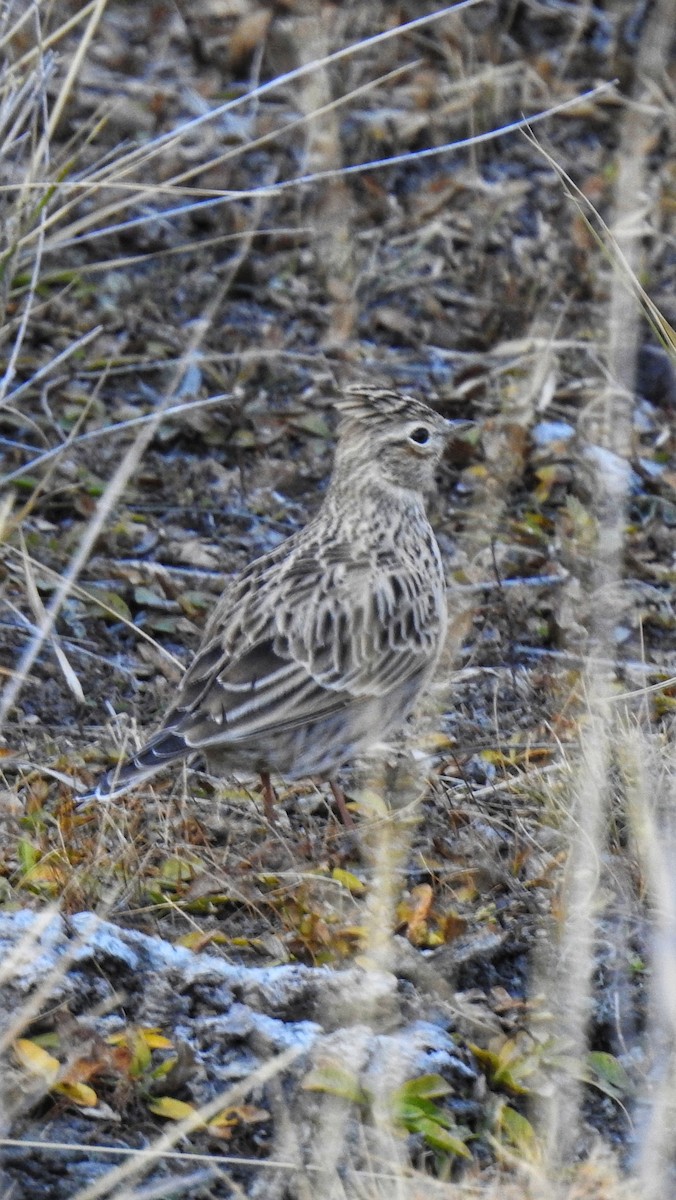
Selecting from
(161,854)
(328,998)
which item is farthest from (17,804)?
(328,998)

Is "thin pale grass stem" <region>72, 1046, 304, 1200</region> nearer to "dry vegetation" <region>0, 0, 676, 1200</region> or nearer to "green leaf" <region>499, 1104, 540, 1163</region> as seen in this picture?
"dry vegetation" <region>0, 0, 676, 1200</region>

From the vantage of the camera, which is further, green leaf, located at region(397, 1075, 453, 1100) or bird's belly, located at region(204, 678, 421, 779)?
bird's belly, located at region(204, 678, 421, 779)

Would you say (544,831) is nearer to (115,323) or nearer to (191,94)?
(115,323)

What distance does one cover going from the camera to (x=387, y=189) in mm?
9984

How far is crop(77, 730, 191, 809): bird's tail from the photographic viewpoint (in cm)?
541

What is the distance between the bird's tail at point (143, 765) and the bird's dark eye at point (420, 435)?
1.71 m

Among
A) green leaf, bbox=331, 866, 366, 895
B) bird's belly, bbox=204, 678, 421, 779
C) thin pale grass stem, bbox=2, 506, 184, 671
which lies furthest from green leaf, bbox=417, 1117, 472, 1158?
thin pale grass stem, bbox=2, 506, 184, 671

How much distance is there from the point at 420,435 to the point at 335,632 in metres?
1.01

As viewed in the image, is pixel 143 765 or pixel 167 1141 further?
pixel 143 765

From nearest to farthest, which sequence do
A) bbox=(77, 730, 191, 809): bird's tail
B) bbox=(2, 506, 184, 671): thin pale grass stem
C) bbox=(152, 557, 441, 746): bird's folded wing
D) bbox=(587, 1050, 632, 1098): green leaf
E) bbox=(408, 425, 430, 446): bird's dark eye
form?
bbox=(587, 1050, 632, 1098): green leaf → bbox=(77, 730, 191, 809): bird's tail → bbox=(152, 557, 441, 746): bird's folded wing → bbox=(2, 506, 184, 671): thin pale grass stem → bbox=(408, 425, 430, 446): bird's dark eye

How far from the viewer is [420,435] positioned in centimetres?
676

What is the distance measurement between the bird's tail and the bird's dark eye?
1.71 meters

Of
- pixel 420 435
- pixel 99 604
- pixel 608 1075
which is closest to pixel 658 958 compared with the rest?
pixel 608 1075

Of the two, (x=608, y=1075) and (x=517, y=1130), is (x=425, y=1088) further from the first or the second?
(x=608, y=1075)
